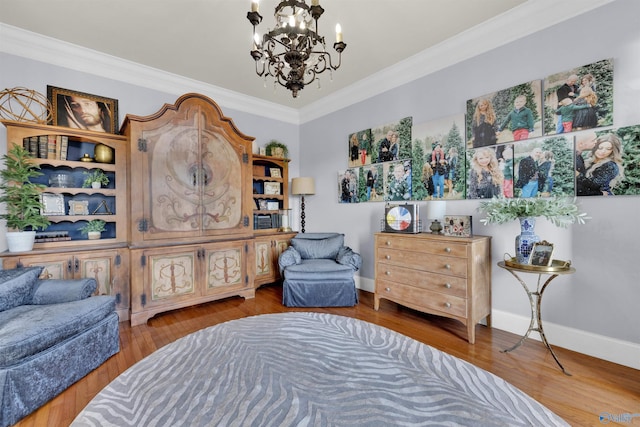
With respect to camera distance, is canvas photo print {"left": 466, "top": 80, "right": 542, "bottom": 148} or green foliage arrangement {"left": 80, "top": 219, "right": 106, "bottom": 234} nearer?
canvas photo print {"left": 466, "top": 80, "right": 542, "bottom": 148}

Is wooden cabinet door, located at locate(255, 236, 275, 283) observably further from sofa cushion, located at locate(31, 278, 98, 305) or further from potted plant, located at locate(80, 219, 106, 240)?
sofa cushion, located at locate(31, 278, 98, 305)

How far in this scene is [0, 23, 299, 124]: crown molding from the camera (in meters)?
2.72

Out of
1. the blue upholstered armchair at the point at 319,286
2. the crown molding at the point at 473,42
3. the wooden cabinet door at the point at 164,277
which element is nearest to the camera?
the crown molding at the point at 473,42

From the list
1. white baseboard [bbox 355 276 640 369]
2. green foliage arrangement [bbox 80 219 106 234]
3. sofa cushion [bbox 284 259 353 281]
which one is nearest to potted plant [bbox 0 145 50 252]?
Answer: green foliage arrangement [bbox 80 219 106 234]

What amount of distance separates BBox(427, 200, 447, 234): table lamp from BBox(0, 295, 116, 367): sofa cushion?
10.5ft

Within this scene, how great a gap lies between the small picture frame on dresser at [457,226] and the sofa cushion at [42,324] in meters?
3.27

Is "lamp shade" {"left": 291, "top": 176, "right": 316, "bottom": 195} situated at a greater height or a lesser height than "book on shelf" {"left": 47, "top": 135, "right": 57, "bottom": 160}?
lesser

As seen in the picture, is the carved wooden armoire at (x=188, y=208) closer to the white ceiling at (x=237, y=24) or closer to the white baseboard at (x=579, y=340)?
the white ceiling at (x=237, y=24)

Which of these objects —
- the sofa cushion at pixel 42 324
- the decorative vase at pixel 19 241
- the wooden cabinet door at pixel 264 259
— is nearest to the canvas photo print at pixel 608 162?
the wooden cabinet door at pixel 264 259

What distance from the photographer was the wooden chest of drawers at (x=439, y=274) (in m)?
2.43

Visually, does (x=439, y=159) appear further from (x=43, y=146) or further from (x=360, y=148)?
(x=43, y=146)

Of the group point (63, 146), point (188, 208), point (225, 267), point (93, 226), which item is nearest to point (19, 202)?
point (93, 226)

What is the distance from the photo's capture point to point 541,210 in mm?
2016

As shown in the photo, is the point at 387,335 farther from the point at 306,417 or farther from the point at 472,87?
the point at 472,87
